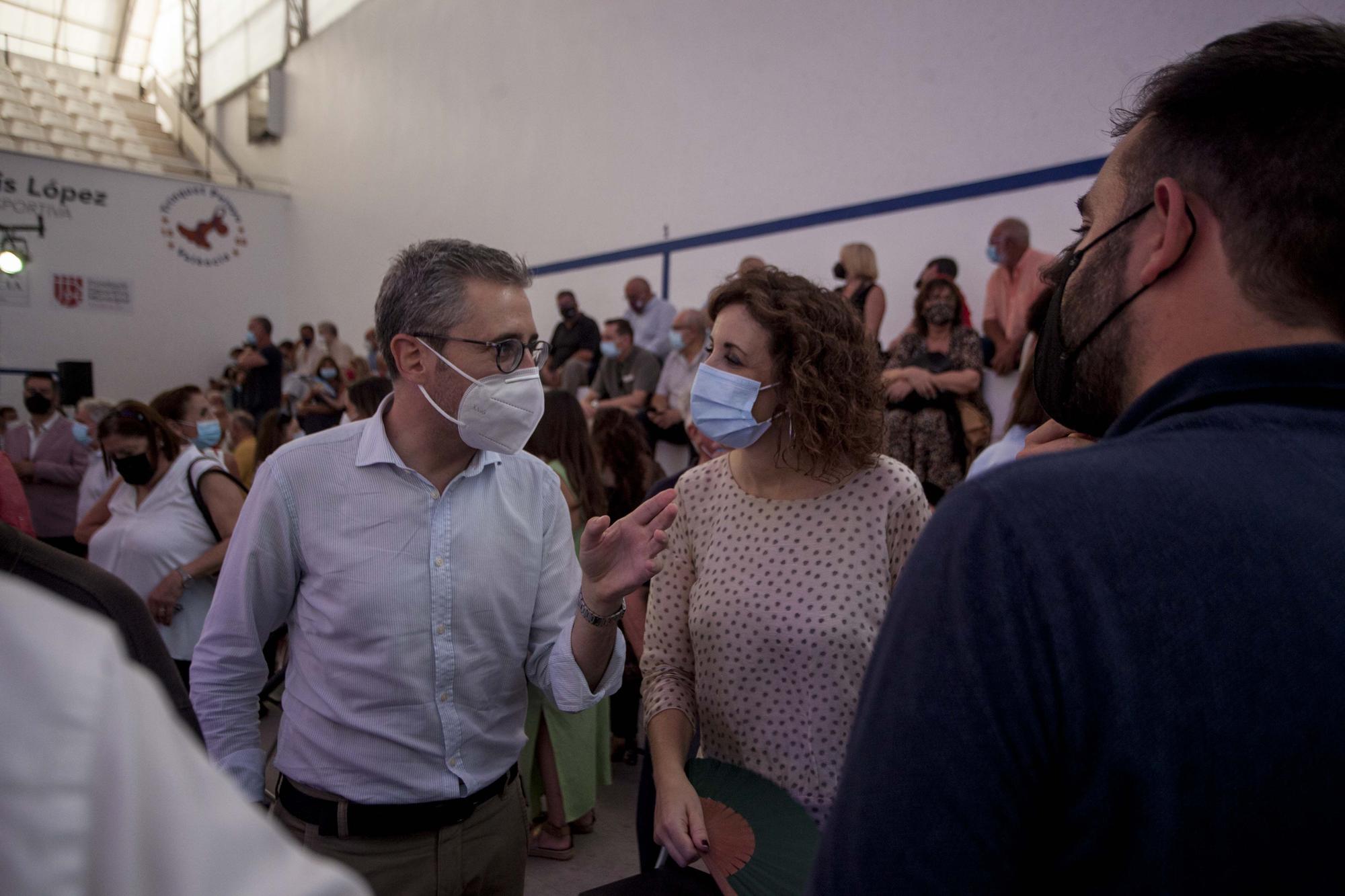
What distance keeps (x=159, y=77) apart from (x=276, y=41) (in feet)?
16.8

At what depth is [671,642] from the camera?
190 cm

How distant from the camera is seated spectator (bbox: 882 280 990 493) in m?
4.47

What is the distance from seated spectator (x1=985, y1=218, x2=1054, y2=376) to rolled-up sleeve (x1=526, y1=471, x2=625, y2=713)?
3.67 metres

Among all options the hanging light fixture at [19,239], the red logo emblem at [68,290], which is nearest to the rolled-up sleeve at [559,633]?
the hanging light fixture at [19,239]

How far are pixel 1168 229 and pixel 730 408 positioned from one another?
1.30 m

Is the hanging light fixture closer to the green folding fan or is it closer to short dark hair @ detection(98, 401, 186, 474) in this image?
short dark hair @ detection(98, 401, 186, 474)

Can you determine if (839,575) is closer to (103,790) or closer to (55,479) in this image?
(103,790)

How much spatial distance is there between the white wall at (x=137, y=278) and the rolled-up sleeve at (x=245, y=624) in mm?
14112

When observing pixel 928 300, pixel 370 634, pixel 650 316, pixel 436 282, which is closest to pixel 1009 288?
pixel 928 300

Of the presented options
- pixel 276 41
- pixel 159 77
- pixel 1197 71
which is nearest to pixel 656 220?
pixel 1197 71

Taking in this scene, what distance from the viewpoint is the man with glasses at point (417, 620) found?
164 centimetres

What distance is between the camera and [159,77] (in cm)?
1841

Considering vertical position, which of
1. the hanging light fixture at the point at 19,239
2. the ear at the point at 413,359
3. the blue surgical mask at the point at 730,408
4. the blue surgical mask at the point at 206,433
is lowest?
the blue surgical mask at the point at 206,433

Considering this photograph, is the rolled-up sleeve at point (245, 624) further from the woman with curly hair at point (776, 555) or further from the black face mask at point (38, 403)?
the black face mask at point (38, 403)
